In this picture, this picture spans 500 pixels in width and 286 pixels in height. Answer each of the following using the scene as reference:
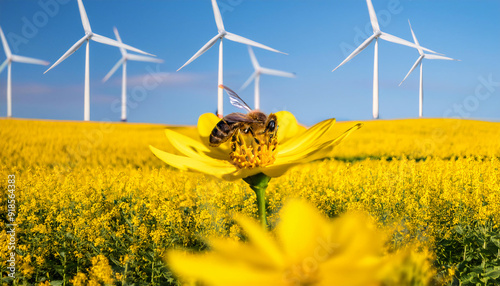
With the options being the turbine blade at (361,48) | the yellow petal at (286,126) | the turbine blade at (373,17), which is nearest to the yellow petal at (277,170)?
the yellow petal at (286,126)

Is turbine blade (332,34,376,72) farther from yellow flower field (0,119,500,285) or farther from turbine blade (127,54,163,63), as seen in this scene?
yellow flower field (0,119,500,285)

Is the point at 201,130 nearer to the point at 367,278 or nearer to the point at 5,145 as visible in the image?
the point at 367,278

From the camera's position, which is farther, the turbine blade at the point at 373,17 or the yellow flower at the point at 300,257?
the turbine blade at the point at 373,17

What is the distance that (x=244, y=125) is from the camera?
64.0 inches

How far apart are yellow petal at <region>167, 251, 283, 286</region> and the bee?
0.95 meters

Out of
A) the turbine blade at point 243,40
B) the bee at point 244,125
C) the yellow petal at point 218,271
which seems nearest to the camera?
the yellow petal at point 218,271

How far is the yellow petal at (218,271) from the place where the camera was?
14.0 inches

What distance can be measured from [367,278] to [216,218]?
276 centimetres

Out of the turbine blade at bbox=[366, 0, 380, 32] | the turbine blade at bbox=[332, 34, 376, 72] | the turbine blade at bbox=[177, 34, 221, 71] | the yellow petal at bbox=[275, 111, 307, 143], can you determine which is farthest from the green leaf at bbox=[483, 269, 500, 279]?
the turbine blade at bbox=[366, 0, 380, 32]

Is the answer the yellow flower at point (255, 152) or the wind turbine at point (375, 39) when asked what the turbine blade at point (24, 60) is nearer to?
the wind turbine at point (375, 39)

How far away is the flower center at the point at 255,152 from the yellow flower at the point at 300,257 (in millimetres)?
759

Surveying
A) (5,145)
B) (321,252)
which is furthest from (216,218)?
(5,145)

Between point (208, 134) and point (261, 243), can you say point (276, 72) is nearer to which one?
point (208, 134)

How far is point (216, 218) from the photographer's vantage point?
306 centimetres
